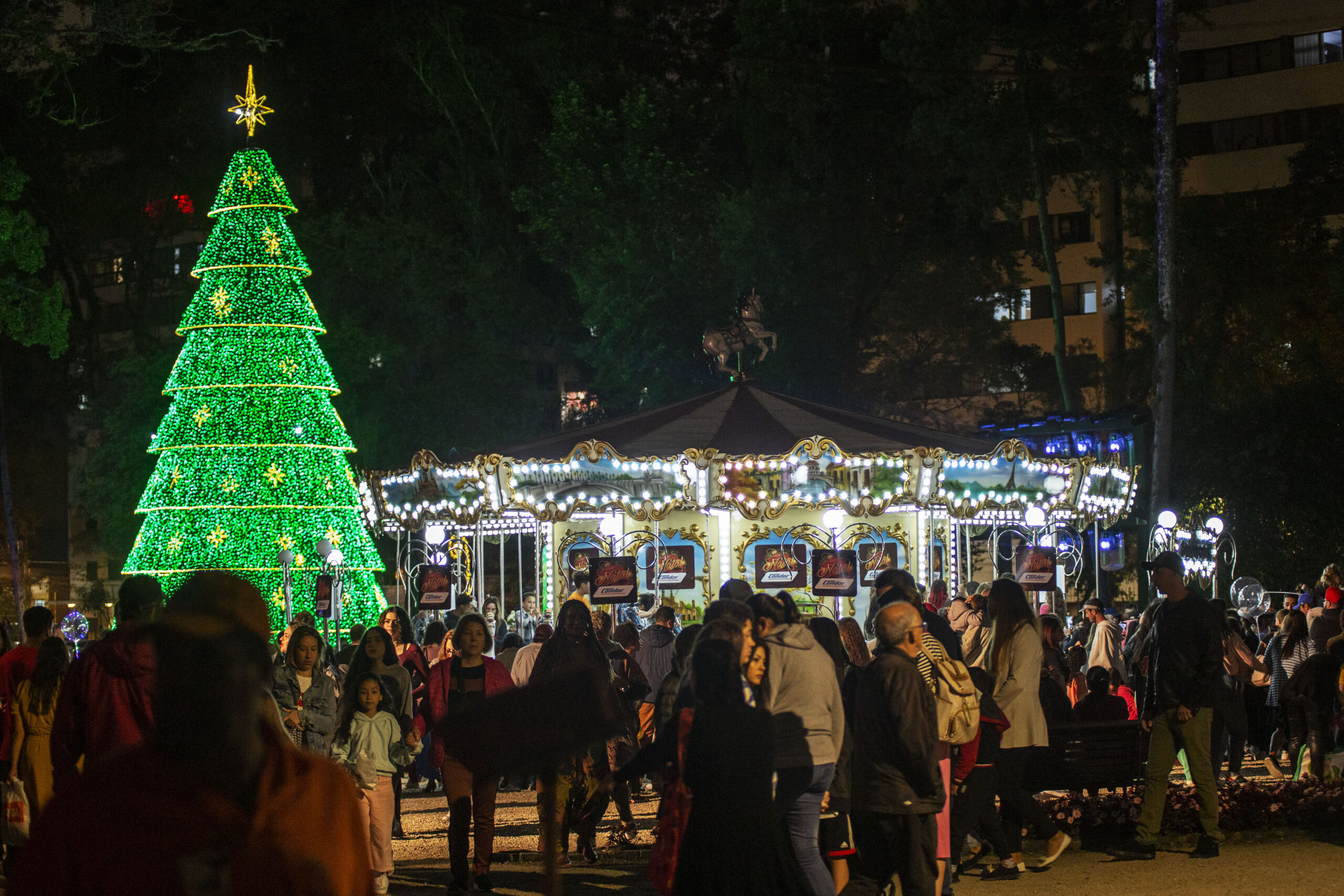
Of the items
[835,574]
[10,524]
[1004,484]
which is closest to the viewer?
[835,574]

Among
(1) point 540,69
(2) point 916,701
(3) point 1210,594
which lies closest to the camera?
(2) point 916,701

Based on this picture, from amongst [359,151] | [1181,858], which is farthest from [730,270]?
[1181,858]

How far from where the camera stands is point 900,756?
22.5ft

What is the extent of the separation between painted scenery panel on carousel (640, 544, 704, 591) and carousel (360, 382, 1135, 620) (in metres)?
0.03

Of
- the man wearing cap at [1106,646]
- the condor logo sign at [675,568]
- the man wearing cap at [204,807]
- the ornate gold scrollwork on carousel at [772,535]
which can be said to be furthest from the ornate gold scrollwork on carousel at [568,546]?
the man wearing cap at [204,807]

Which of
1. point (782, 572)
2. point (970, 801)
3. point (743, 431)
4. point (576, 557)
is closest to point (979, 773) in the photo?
point (970, 801)

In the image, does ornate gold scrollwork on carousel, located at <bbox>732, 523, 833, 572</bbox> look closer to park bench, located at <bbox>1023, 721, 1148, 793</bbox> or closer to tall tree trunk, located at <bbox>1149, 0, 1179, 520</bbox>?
tall tree trunk, located at <bbox>1149, 0, 1179, 520</bbox>

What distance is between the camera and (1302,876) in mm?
9141

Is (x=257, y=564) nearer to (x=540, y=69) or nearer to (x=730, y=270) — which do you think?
(x=730, y=270)

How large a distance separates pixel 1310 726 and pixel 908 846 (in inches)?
317

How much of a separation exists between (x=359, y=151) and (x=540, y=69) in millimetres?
5800

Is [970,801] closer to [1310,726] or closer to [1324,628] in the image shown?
[1310,726]

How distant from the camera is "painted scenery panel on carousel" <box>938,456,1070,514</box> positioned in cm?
1894

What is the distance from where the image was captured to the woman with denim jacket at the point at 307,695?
9.16 meters
